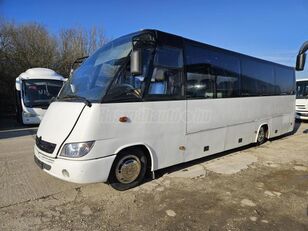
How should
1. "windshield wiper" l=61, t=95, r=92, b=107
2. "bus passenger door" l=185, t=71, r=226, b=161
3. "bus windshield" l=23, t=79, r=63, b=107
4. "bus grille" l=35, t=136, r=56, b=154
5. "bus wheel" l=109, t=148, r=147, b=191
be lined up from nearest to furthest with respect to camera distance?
"windshield wiper" l=61, t=95, r=92, b=107 < "bus grille" l=35, t=136, r=56, b=154 < "bus wheel" l=109, t=148, r=147, b=191 < "bus passenger door" l=185, t=71, r=226, b=161 < "bus windshield" l=23, t=79, r=63, b=107

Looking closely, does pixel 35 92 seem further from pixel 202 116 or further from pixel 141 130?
pixel 141 130

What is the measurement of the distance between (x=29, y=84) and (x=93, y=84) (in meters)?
10.4

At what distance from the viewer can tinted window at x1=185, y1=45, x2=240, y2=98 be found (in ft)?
18.8

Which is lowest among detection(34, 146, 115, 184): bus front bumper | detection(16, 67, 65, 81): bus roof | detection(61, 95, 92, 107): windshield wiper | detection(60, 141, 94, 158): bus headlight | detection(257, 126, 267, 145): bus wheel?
detection(257, 126, 267, 145): bus wheel

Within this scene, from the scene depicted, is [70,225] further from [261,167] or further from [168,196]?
[261,167]

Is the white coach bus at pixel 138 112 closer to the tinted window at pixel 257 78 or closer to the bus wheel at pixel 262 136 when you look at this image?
the tinted window at pixel 257 78

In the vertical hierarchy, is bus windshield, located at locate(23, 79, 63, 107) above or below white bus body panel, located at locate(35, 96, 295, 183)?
above

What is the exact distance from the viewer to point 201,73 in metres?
6.05

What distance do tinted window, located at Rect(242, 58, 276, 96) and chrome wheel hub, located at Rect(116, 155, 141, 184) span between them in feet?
13.7

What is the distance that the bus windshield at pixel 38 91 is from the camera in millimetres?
13326

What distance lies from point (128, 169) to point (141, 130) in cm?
71

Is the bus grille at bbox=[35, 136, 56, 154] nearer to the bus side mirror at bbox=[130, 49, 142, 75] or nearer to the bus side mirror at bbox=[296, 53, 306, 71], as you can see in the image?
the bus side mirror at bbox=[130, 49, 142, 75]

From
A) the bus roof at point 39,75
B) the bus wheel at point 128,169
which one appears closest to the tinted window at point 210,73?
the bus wheel at point 128,169

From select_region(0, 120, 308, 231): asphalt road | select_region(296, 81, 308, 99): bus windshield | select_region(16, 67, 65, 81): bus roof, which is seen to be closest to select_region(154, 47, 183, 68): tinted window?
select_region(0, 120, 308, 231): asphalt road
